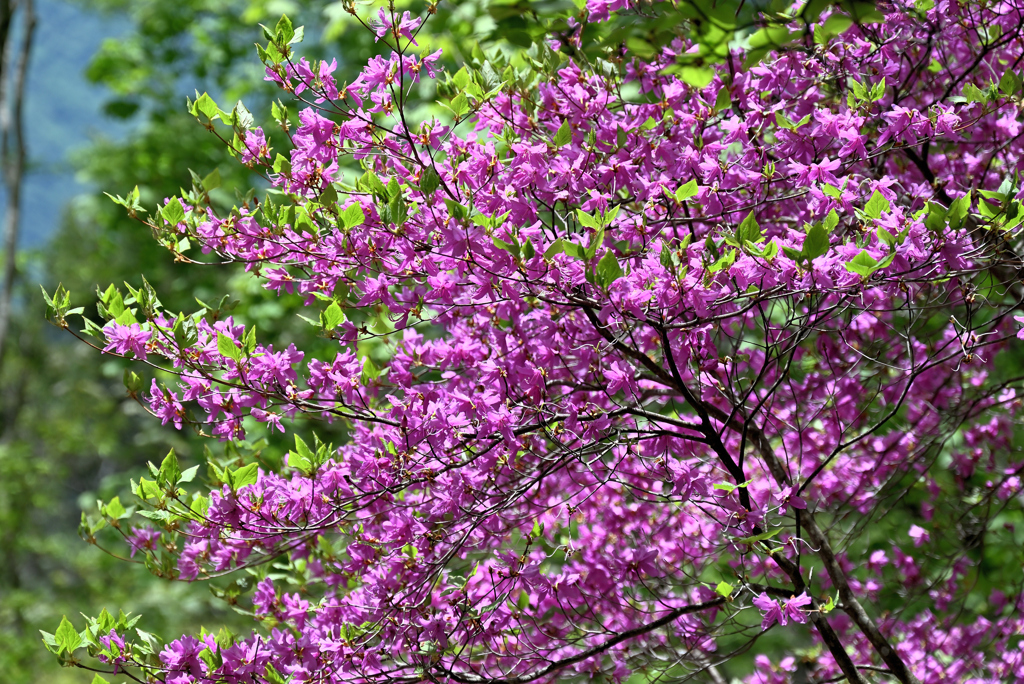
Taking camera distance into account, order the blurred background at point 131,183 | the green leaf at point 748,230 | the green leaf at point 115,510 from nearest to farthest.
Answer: the green leaf at point 748,230 < the green leaf at point 115,510 < the blurred background at point 131,183

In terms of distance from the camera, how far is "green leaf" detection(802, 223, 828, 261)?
173 cm

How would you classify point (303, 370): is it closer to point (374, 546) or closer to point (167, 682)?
point (374, 546)

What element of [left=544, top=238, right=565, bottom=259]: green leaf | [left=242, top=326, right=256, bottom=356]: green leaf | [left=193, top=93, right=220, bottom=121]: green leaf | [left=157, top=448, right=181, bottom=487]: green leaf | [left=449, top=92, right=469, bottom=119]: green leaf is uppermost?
[left=193, top=93, right=220, bottom=121]: green leaf

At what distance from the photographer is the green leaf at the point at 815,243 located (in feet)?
5.69

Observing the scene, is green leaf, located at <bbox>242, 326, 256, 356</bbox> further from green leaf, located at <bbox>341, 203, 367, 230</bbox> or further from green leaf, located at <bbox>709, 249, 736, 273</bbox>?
green leaf, located at <bbox>709, 249, 736, 273</bbox>

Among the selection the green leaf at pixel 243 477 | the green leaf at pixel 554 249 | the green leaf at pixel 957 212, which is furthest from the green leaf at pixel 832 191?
the green leaf at pixel 243 477

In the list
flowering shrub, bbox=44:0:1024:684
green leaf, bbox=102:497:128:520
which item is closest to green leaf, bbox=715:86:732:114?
flowering shrub, bbox=44:0:1024:684

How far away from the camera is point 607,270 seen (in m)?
1.79

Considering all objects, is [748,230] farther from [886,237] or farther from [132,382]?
[132,382]

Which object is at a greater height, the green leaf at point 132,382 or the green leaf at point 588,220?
the green leaf at point 132,382

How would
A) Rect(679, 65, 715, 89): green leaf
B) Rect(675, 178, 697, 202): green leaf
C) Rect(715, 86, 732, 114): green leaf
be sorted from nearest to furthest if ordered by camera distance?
Rect(679, 65, 715, 89): green leaf
Rect(675, 178, 697, 202): green leaf
Rect(715, 86, 732, 114): green leaf

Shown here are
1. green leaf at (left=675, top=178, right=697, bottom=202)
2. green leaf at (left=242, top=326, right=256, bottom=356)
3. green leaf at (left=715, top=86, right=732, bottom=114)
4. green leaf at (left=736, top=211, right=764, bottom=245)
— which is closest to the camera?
green leaf at (left=736, top=211, right=764, bottom=245)

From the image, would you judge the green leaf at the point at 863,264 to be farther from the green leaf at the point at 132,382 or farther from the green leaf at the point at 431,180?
the green leaf at the point at 132,382

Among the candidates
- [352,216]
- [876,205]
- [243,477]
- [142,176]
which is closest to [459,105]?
[352,216]
